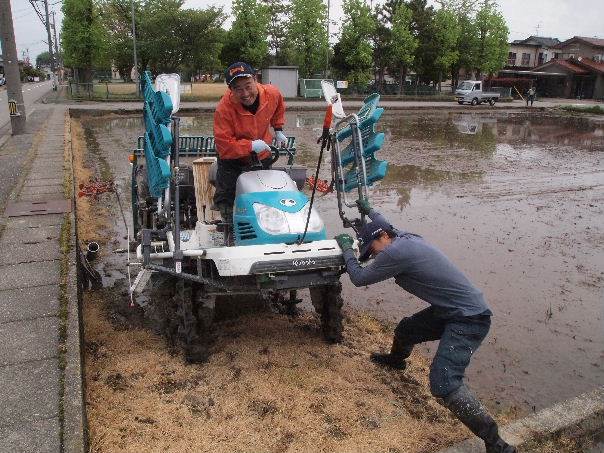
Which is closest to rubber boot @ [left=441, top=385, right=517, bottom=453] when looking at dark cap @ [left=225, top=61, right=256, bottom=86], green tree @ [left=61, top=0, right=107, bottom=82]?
dark cap @ [left=225, top=61, right=256, bottom=86]

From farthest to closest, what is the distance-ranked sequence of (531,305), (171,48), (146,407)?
(171,48) → (531,305) → (146,407)

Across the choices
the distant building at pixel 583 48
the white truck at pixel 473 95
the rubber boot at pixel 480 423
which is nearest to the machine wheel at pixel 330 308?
the rubber boot at pixel 480 423

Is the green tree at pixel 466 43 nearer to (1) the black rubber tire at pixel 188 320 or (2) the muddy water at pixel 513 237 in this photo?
(2) the muddy water at pixel 513 237

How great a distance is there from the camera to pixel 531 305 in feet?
18.3

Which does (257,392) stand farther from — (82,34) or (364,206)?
(82,34)

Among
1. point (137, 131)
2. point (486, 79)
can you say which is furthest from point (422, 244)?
point (486, 79)

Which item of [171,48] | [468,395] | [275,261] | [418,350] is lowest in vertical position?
[418,350]

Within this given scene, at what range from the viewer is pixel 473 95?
121 ft

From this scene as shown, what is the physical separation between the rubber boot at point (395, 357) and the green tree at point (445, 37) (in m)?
41.1

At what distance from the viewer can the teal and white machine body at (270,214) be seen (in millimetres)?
3992

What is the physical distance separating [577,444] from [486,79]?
5150 centimetres

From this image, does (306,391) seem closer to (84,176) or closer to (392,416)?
(392,416)

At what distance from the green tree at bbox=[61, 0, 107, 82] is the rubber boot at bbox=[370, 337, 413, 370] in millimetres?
33491

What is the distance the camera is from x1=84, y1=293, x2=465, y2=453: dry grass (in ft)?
10.9
